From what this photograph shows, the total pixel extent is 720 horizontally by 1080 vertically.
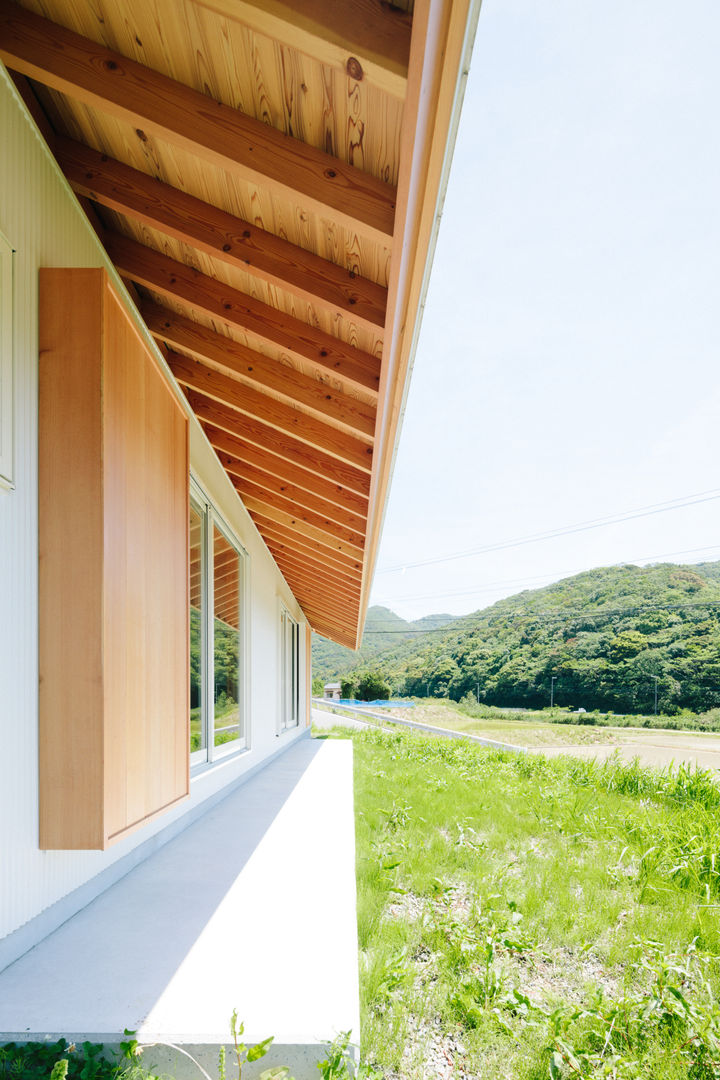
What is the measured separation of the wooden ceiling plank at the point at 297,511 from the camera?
5633 mm

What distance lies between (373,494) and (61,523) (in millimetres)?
2269

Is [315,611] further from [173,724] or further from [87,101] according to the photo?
[87,101]

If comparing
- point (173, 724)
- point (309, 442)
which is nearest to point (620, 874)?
point (173, 724)

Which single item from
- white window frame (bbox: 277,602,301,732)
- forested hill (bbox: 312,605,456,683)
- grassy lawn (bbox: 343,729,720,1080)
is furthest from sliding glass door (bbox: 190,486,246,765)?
forested hill (bbox: 312,605,456,683)

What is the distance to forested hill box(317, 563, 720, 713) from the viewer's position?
42375 millimetres

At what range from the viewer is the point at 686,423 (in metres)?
71.8

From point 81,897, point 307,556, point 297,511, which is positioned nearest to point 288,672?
point 307,556

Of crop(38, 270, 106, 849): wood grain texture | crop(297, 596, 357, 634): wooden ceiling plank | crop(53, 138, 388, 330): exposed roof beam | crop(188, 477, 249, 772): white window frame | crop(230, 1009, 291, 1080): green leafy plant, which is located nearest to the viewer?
crop(230, 1009, 291, 1080): green leafy plant

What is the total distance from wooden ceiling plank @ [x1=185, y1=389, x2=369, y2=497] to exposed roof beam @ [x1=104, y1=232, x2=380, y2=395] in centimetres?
135

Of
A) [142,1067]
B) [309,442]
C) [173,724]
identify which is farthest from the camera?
[309,442]

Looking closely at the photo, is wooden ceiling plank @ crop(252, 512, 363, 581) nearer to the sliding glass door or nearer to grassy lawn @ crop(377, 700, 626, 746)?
the sliding glass door

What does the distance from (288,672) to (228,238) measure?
30.3 ft

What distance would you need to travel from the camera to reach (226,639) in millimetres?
5527

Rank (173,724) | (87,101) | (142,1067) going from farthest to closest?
(173,724), (87,101), (142,1067)
